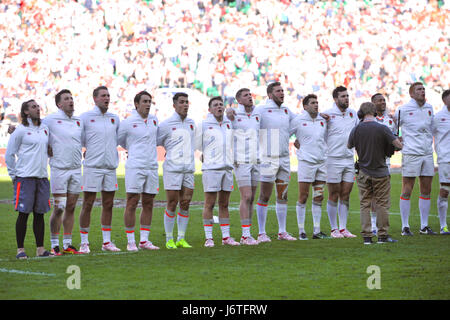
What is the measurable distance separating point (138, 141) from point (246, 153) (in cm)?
164

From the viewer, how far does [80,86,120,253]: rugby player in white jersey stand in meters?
9.95

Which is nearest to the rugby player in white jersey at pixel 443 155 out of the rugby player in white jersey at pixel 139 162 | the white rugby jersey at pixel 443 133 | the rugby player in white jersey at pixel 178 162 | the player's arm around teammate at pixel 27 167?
the white rugby jersey at pixel 443 133

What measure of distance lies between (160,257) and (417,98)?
4.98m

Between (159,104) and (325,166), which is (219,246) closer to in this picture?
(325,166)

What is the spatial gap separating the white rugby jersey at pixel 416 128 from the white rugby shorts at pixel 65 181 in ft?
16.6

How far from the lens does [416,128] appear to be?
11.8 m

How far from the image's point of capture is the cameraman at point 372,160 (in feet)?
32.8

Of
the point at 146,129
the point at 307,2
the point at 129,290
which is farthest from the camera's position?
the point at 307,2

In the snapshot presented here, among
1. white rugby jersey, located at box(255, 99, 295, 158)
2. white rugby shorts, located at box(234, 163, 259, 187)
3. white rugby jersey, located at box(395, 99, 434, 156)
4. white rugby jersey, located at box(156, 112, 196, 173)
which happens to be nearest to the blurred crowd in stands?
white rugby jersey, located at box(395, 99, 434, 156)

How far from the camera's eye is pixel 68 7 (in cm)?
3234

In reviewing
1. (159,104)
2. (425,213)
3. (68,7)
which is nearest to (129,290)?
(425,213)

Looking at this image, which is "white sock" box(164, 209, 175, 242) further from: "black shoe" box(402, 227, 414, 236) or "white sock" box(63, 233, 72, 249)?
"black shoe" box(402, 227, 414, 236)

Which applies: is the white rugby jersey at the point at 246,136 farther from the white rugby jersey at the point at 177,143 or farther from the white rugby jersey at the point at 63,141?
the white rugby jersey at the point at 63,141
